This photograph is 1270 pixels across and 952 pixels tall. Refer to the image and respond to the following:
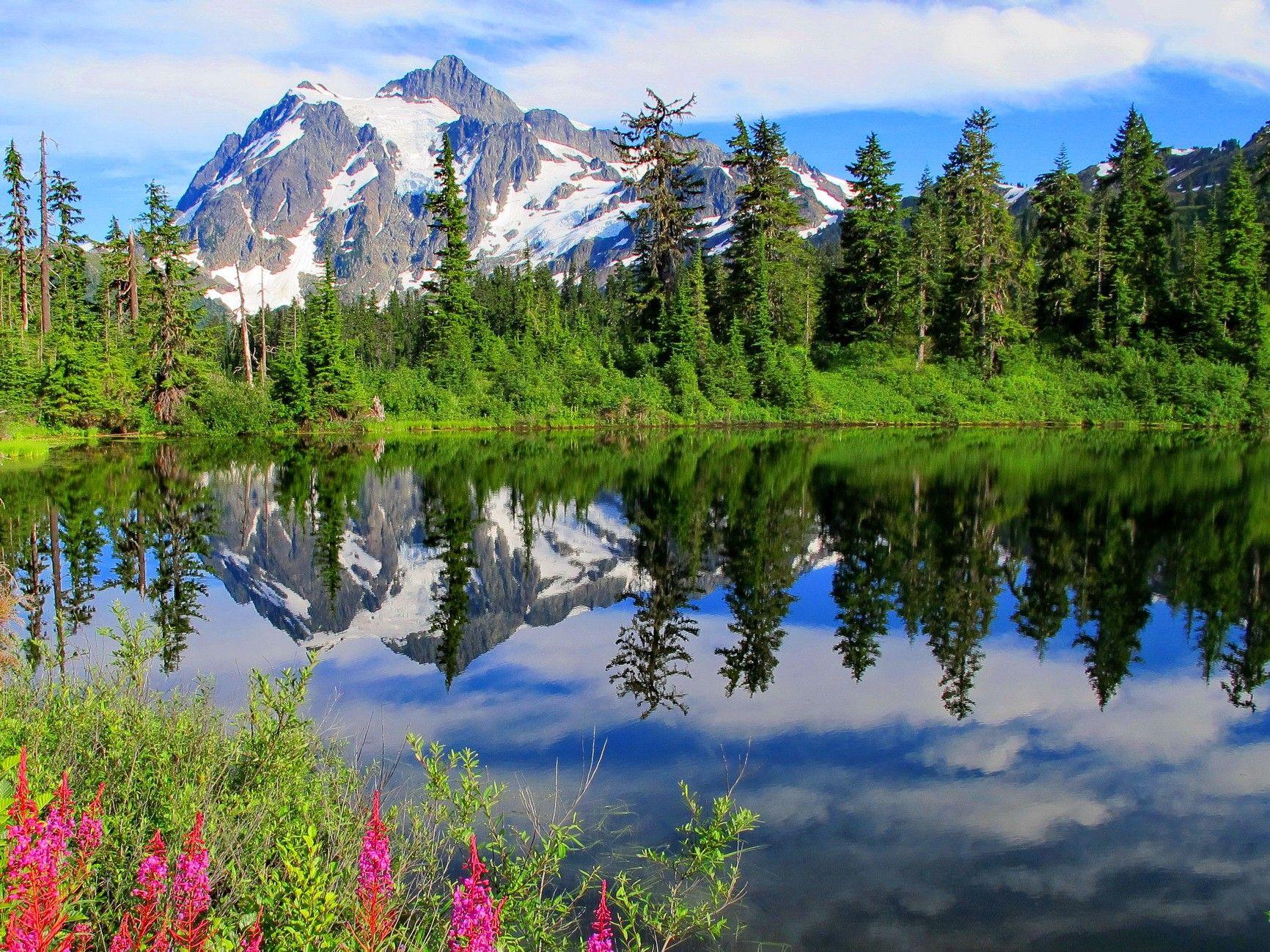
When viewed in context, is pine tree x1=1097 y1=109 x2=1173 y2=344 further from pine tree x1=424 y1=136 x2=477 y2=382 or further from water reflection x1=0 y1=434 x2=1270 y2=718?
pine tree x1=424 y1=136 x2=477 y2=382

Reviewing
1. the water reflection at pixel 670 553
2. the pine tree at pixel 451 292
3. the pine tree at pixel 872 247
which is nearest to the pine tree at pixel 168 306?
the pine tree at pixel 451 292

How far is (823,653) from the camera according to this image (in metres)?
11.3

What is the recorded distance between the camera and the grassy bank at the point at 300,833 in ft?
13.6

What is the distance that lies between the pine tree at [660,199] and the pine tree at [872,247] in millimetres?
9497

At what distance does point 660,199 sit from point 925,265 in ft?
53.9

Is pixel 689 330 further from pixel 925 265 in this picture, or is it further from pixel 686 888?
pixel 686 888

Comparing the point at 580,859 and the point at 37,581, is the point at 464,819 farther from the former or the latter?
the point at 37,581

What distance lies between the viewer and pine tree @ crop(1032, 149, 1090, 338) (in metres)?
55.2

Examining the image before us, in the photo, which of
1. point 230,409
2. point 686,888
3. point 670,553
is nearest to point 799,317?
point 230,409

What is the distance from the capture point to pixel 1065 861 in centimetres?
650

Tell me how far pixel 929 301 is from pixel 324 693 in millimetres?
55706

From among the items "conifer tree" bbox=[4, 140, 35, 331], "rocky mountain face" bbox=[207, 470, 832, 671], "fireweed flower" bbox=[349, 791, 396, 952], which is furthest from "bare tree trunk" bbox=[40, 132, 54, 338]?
"fireweed flower" bbox=[349, 791, 396, 952]

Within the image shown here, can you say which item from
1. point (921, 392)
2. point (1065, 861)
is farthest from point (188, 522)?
point (921, 392)

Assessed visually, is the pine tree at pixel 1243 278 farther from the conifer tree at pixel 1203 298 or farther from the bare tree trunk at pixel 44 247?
the bare tree trunk at pixel 44 247
